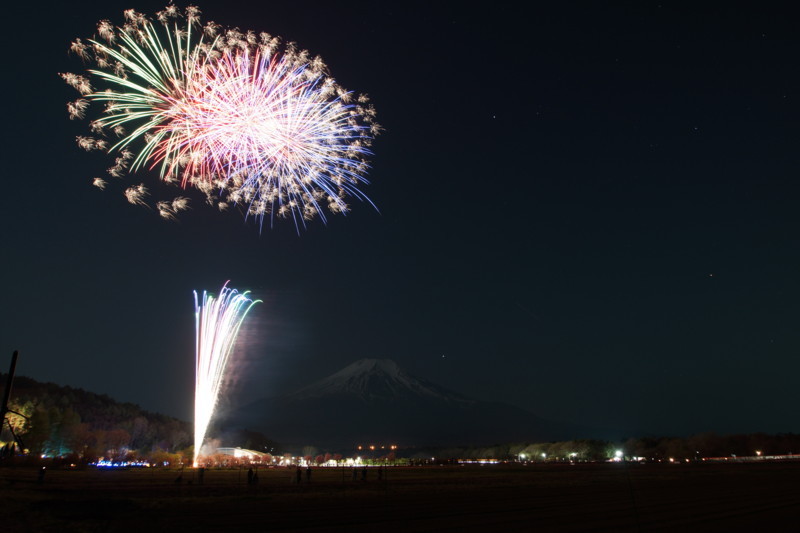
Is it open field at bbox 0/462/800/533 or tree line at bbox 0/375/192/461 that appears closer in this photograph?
open field at bbox 0/462/800/533

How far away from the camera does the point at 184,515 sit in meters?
20.2

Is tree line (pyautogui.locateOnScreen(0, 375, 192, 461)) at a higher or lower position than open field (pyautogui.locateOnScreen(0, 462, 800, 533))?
higher

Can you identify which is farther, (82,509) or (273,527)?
(82,509)

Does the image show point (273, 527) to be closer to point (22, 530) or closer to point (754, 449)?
point (22, 530)

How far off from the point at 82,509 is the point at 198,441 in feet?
93.6

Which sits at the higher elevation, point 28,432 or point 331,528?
point 28,432

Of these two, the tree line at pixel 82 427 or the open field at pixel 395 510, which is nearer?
the open field at pixel 395 510

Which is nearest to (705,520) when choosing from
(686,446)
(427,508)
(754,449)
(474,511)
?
(474,511)

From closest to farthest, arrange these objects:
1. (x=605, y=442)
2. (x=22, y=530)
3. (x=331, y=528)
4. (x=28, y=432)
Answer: (x=22, y=530) → (x=331, y=528) → (x=28, y=432) → (x=605, y=442)

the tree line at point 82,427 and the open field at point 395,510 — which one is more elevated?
the tree line at point 82,427

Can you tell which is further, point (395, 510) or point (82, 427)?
point (82, 427)

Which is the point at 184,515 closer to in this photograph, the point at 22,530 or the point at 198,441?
the point at 22,530

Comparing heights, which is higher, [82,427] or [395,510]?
[82,427]

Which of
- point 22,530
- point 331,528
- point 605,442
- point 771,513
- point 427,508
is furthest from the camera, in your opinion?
point 605,442
